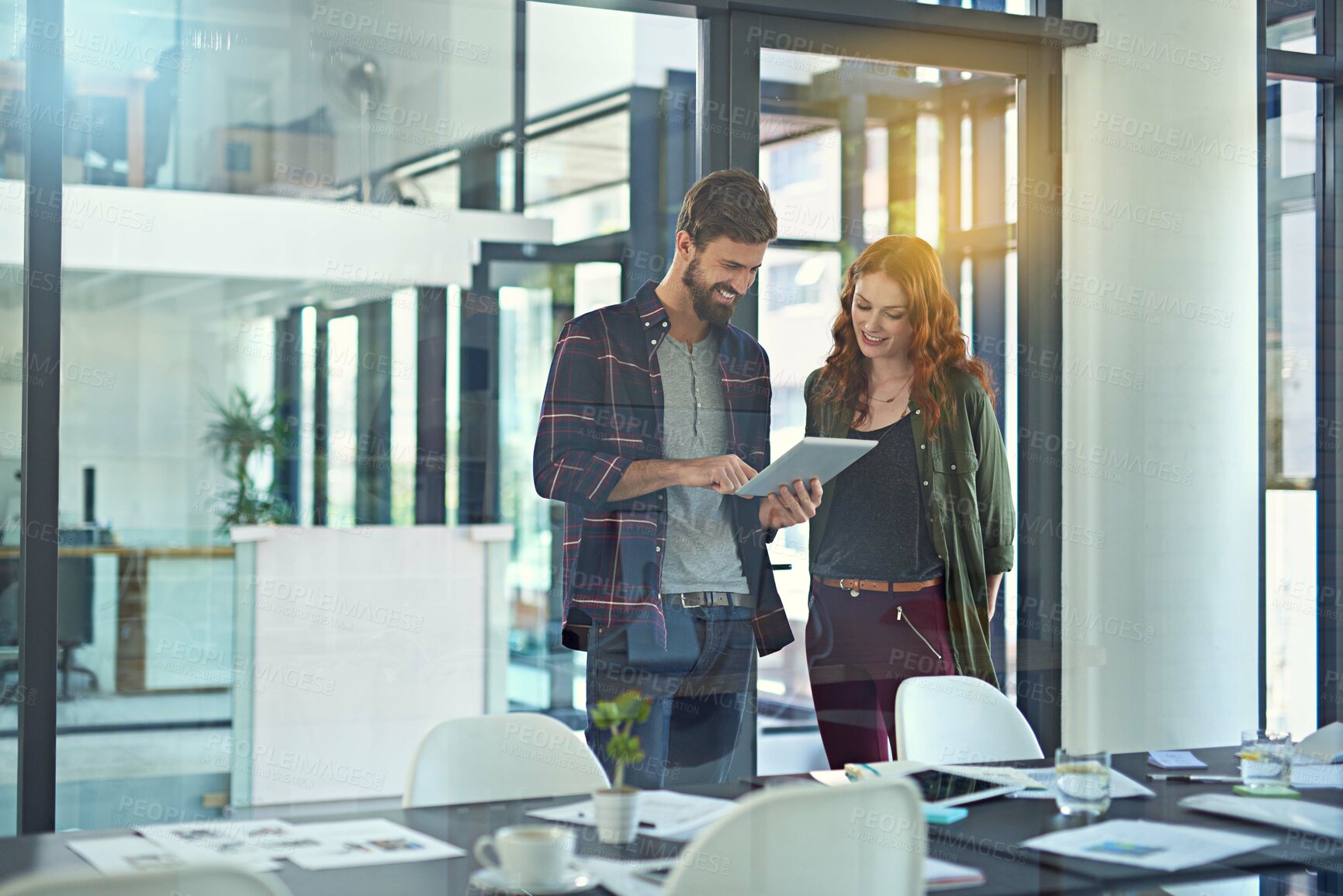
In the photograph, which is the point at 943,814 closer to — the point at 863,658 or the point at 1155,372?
the point at 863,658

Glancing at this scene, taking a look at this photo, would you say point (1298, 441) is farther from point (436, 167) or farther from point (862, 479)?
point (436, 167)

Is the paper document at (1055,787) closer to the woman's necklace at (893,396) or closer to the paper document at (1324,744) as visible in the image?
the paper document at (1324,744)

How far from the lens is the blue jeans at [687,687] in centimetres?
417

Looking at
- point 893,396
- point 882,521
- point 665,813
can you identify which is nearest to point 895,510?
point 882,521

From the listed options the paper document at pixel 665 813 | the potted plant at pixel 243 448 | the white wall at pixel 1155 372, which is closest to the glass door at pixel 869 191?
the white wall at pixel 1155 372

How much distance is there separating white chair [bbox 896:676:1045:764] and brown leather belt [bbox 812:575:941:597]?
3.18 ft

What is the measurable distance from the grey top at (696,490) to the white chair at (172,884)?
261 cm

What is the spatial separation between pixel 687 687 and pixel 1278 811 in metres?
2.06

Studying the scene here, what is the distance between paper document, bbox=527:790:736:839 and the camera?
2.24 meters

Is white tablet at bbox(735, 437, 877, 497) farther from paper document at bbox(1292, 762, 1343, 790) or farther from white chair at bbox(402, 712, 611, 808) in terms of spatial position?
paper document at bbox(1292, 762, 1343, 790)

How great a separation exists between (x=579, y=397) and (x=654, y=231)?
0.57m

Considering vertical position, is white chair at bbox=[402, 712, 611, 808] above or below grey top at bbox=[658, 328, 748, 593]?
below

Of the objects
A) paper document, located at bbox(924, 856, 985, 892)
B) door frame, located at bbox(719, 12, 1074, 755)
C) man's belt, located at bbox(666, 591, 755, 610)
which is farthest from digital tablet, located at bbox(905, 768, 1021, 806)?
door frame, located at bbox(719, 12, 1074, 755)

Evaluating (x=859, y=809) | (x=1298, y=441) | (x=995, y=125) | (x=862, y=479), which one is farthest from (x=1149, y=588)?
(x=859, y=809)
